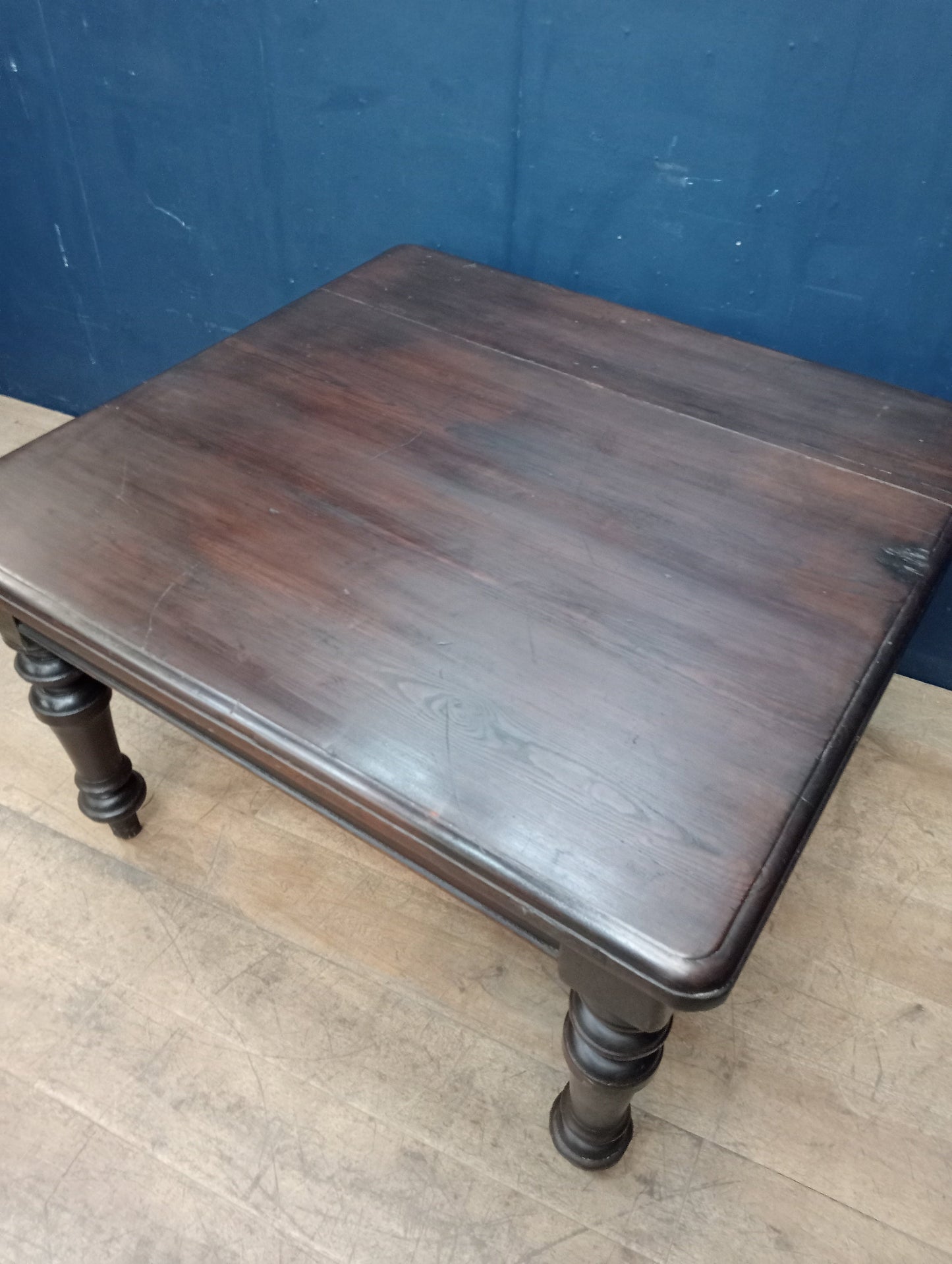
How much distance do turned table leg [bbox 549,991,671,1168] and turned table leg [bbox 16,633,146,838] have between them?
611 millimetres

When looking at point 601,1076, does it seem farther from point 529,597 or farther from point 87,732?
point 87,732

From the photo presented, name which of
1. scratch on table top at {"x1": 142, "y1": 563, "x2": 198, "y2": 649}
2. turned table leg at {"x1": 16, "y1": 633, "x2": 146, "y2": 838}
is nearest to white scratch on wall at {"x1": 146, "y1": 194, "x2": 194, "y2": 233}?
turned table leg at {"x1": 16, "y1": 633, "x2": 146, "y2": 838}

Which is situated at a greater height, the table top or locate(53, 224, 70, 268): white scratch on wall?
the table top

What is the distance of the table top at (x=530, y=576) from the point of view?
27.8 inches

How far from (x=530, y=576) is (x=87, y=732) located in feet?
1.88

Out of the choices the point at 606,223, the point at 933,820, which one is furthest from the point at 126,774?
the point at 933,820

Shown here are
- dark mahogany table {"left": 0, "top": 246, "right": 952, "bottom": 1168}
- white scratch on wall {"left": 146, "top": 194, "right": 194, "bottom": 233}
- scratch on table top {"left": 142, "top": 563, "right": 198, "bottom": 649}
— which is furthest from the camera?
white scratch on wall {"left": 146, "top": 194, "right": 194, "bottom": 233}

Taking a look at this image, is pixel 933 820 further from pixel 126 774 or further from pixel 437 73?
pixel 437 73

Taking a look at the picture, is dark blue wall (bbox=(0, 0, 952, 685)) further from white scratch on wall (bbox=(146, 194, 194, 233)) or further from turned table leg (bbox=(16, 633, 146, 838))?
turned table leg (bbox=(16, 633, 146, 838))

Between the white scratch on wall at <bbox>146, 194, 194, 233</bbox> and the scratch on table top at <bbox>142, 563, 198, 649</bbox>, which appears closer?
the scratch on table top at <bbox>142, 563, 198, 649</bbox>

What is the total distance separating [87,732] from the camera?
112 centimetres

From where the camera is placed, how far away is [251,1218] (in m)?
0.95

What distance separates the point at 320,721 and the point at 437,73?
930mm

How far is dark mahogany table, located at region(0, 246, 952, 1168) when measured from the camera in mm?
706
